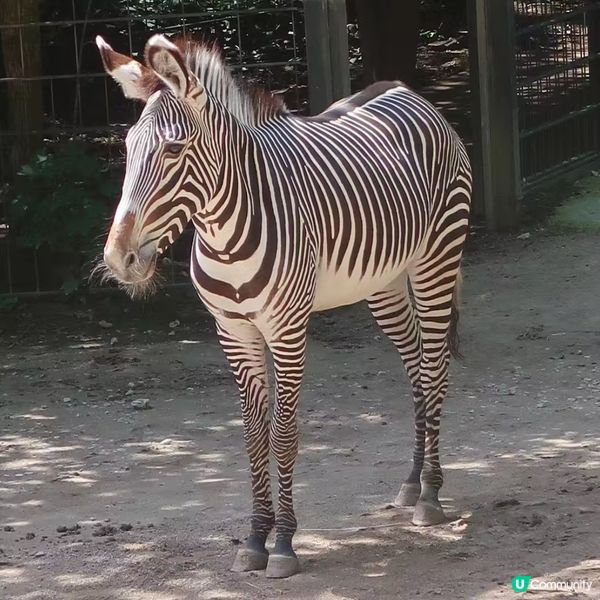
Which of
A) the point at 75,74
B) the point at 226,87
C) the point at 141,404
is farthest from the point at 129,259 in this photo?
the point at 75,74

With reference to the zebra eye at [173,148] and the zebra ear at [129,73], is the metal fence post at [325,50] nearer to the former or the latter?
the zebra ear at [129,73]

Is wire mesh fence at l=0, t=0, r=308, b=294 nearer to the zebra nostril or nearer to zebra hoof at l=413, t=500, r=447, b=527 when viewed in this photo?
zebra hoof at l=413, t=500, r=447, b=527

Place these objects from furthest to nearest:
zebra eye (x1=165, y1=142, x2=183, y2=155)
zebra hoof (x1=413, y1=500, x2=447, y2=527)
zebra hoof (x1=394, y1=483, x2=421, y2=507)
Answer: zebra hoof (x1=394, y1=483, x2=421, y2=507)
zebra hoof (x1=413, y1=500, x2=447, y2=527)
zebra eye (x1=165, y1=142, x2=183, y2=155)

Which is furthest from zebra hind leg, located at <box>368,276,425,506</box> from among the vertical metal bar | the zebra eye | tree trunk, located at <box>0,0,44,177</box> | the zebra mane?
tree trunk, located at <box>0,0,44,177</box>

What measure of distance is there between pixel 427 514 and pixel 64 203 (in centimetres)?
426

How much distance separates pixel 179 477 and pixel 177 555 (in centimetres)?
106

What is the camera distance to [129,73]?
4234 millimetres

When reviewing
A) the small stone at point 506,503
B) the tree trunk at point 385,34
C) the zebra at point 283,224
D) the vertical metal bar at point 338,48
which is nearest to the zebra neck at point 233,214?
the zebra at point 283,224

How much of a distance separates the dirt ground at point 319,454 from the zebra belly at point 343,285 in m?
0.96

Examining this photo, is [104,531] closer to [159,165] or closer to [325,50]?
[159,165]

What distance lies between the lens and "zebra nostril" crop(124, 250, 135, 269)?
3.88 metres

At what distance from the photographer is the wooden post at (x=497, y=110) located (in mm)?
10000

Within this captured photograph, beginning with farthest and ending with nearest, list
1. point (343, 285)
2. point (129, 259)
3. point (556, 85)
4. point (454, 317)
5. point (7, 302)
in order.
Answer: point (556, 85) → point (7, 302) → point (454, 317) → point (343, 285) → point (129, 259)

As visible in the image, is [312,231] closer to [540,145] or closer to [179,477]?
[179,477]
